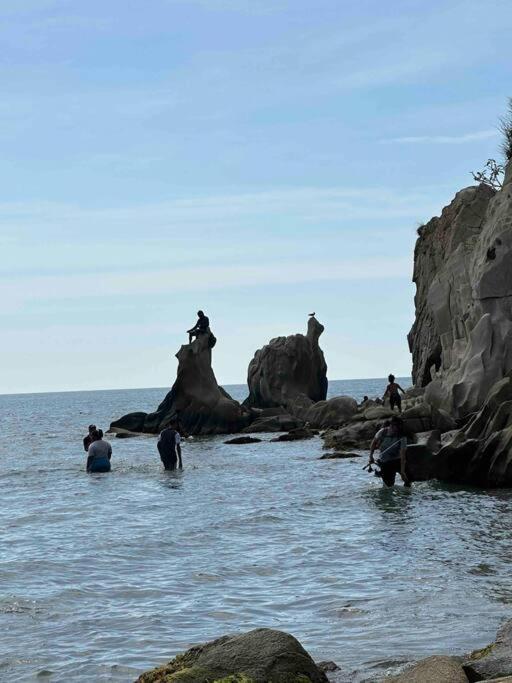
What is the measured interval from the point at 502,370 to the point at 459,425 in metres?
2.60

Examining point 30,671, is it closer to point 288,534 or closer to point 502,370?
point 288,534

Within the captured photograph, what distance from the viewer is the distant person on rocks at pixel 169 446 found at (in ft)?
117

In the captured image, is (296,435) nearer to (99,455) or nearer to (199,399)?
(199,399)

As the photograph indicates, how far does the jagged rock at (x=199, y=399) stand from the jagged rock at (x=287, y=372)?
37.7 ft

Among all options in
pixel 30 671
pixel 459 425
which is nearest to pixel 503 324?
pixel 459 425

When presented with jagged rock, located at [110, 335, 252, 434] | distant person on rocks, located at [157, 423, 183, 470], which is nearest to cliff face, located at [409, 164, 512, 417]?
distant person on rocks, located at [157, 423, 183, 470]

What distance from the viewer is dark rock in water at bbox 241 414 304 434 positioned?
202 feet

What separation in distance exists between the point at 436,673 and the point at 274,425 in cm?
5416

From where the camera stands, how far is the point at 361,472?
3344cm

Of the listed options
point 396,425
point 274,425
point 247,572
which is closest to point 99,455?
point 396,425

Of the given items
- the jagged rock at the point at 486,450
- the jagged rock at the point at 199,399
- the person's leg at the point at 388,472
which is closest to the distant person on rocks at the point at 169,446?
the person's leg at the point at 388,472

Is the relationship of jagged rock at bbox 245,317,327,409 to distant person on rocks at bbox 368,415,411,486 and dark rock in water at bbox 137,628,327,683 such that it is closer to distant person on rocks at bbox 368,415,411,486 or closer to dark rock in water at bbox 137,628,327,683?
distant person on rocks at bbox 368,415,411,486

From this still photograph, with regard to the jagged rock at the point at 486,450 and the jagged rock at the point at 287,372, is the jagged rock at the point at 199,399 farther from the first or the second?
the jagged rock at the point at 486,450

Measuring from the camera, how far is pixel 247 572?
1642 centimetres
